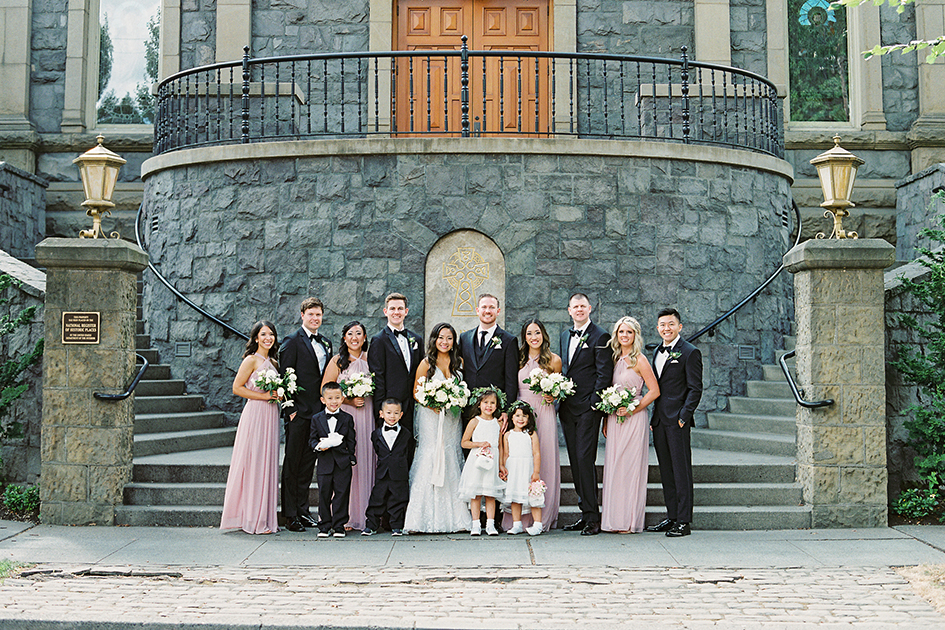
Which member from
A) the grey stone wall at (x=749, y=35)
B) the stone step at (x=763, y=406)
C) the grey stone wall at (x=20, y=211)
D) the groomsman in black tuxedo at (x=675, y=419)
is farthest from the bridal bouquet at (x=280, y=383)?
the grey stone wall at (x=749, y=35)

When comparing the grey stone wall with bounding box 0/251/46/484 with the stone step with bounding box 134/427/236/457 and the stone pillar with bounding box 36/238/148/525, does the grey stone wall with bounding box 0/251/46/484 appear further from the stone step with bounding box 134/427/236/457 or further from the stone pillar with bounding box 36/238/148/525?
the stone step with bounding box 134/427/236/457

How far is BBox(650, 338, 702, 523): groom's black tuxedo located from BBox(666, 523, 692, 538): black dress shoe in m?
0.04

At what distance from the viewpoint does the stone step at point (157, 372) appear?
10.1 m

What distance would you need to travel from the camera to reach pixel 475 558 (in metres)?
6.34

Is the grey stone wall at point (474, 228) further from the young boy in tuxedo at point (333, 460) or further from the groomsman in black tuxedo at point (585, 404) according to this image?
the young boy in tuxedo at point (333, 460)

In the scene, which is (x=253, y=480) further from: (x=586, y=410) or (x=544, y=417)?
(x=586, y=410)

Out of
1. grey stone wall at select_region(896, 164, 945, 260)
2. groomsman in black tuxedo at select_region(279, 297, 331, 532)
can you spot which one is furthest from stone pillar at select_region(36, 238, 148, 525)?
grey stone wall at select_region(896, 164, 945, 260)

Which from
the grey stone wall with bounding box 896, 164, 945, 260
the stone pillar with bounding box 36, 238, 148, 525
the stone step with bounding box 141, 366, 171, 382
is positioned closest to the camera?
the stone pillar with bounding box 36, 238, 148, 525

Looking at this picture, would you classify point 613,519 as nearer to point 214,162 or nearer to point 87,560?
point 87,560

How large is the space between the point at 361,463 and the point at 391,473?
349mm

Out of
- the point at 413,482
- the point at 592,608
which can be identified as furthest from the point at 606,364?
the point at 592,608

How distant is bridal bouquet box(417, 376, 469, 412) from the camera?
23.2 feet

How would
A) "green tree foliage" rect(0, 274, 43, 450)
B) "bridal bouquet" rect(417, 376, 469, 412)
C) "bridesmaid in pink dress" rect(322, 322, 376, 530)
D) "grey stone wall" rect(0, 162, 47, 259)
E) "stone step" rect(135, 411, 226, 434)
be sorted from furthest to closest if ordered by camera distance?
1. "grey stone wall" rect(0, 162, 47, 259)
2. "stone step" rect(135, 411, 226, 434)
3. "green tree foliage" rect(0, 274, 43, 450)
4. "bridesmaid in pink dress" rect(322, 322, 376, 530)
5. "bridal bouquet" rect(417, 376, 469, 412)

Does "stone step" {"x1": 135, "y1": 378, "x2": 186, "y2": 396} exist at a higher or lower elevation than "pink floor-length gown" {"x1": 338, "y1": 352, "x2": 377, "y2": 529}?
higher
